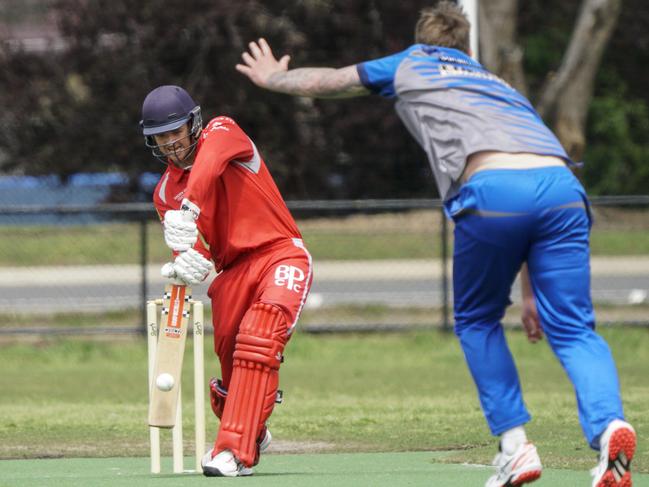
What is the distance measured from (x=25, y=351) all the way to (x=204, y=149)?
759 centimetres

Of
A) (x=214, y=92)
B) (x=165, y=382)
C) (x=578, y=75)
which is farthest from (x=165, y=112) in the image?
(x=214, y=92)

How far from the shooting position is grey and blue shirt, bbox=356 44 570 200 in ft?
16.7

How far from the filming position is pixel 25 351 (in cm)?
1311

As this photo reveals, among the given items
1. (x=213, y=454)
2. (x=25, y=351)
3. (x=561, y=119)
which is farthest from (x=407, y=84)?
(x=561, y=119)

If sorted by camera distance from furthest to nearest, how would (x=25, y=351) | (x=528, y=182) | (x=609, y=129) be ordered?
(x=609, y=129)
(x=25, y=351)
(x=528, y=182)

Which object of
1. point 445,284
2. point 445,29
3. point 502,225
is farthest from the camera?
point 445,284

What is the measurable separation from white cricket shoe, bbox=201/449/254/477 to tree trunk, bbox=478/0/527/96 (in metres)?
11.3

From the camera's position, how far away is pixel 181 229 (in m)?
5.89

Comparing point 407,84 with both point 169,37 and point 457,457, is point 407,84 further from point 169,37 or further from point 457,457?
point 169,37

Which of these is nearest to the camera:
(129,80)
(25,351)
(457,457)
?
(457,457)

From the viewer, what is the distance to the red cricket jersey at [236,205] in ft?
20.7

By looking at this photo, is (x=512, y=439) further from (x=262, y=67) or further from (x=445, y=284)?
(x=445, y=284)

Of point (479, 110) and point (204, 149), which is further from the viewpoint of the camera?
point (204, 149)

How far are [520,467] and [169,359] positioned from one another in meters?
1.76
